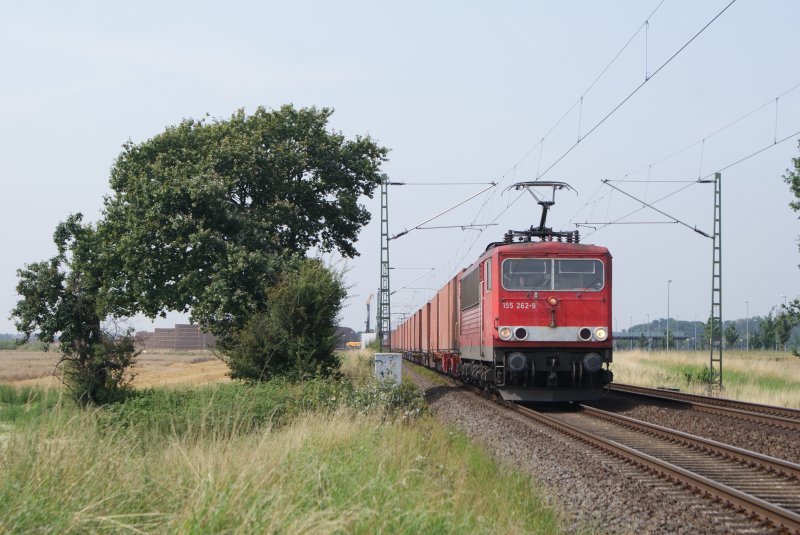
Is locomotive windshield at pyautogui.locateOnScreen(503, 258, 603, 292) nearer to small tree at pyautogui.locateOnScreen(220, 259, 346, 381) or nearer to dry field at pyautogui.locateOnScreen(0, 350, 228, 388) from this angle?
small tree at pyautogui.locateOnScreen(220, 259, 346, 381)

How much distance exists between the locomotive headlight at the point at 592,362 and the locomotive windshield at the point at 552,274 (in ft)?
4.87

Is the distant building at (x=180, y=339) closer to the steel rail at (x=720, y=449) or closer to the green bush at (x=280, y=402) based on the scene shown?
the green bush at (x=280, y=402)

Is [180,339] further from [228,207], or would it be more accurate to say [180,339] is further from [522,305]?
[522,305]

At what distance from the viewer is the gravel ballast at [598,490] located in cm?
773

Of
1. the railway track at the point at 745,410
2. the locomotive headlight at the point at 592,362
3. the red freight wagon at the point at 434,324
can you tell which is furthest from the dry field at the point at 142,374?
the railway track at the point at 745,410

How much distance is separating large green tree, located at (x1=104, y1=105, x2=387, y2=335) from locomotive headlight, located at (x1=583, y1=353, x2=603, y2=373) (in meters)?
12.2

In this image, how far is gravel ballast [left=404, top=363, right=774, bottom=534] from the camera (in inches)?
304

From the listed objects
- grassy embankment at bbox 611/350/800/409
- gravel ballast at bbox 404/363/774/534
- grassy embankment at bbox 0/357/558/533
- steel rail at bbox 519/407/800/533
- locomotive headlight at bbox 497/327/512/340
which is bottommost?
grassy embankment at bbox 611/350/800/409

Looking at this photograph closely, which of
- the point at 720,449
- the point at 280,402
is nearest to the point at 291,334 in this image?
the point at 280,402

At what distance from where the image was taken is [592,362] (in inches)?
724

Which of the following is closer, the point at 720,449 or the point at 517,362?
the point at 720,449

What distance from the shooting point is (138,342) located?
1055 inches

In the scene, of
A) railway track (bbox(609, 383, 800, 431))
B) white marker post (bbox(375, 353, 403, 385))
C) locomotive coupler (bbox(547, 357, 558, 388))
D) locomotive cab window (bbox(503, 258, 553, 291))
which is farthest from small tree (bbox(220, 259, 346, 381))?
railway track (bbox(609, 383, 800, 431))

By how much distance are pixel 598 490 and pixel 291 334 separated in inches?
538
